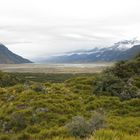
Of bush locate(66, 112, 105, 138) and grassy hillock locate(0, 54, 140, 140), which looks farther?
grassy hillock locate(0, 54, 140, 140)

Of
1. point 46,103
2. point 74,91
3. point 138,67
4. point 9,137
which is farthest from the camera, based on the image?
point 138,67

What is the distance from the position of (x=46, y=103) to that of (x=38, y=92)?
3.52 m

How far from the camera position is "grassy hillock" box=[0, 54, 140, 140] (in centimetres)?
1705

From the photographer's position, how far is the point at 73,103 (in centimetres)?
2345

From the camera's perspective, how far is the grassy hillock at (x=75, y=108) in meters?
17.1

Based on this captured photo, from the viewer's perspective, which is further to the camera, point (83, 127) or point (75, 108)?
point (75, 108)

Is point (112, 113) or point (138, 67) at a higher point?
point (138, 67)

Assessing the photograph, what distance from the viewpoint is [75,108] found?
2270cm

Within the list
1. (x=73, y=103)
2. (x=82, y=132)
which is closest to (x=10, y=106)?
(x=73, y=103)

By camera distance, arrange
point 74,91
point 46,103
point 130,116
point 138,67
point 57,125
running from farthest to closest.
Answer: point 138,67, point 74,91, point 46,103, point 130,116, point 57,125

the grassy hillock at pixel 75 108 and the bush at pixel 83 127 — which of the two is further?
the grassy hillock at pixel 75 108

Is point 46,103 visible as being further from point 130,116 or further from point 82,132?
point 82,132

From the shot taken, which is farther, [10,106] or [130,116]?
[10,106]

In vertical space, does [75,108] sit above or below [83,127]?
below
